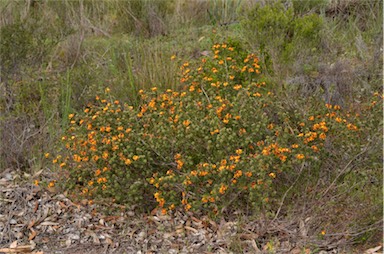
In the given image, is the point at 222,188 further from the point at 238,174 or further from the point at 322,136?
the point at 322,136

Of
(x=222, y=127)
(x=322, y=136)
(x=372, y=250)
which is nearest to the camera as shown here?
(x=372, y=250)

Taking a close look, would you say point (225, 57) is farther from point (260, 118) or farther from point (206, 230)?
point (206, 230)

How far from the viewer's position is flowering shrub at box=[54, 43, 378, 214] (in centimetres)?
399

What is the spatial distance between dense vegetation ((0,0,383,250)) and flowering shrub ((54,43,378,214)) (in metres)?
0.01

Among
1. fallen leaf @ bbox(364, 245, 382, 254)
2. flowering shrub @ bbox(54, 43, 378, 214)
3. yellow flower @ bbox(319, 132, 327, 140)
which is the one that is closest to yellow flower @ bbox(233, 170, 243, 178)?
flowering shrub @ bbox(54, 43, 378, 214)

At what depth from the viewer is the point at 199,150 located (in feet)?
14.0

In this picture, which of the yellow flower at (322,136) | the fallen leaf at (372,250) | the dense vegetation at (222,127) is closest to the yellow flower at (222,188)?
the dense vegetation at (222,127)

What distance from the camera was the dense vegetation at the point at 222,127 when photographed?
405cm

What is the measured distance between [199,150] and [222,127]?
22 centimetres

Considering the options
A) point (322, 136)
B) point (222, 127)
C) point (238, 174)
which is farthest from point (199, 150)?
point (322, 136)

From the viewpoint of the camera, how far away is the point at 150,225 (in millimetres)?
4332

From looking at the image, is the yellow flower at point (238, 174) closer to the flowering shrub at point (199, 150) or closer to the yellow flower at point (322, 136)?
the flowering shrub at point (199, 150)

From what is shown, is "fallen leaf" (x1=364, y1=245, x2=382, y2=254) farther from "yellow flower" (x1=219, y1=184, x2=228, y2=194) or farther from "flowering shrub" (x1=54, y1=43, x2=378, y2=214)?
"yellow flower" (x1=219, y1=184, x2=228, y2=194)

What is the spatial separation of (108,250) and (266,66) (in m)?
2.45
